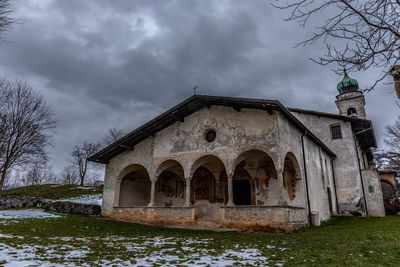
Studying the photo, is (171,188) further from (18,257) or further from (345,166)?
(18,257)

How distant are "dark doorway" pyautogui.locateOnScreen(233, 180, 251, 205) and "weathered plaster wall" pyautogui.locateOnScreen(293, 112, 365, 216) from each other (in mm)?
8198

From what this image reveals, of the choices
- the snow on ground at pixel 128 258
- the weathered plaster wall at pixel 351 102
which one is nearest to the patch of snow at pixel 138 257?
the snow on ground at pixel 128 258

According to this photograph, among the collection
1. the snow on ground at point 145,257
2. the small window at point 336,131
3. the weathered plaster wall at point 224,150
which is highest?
the small window at point 336,131

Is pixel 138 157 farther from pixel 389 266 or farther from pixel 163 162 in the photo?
pixel 389 266

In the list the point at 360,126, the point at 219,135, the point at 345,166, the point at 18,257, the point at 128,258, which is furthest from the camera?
the point at 360,126

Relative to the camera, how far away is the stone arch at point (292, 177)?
13.0m

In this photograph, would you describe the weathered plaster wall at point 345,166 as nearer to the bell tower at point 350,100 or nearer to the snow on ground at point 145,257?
the bell tower at point 350,100

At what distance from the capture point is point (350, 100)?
2452cm

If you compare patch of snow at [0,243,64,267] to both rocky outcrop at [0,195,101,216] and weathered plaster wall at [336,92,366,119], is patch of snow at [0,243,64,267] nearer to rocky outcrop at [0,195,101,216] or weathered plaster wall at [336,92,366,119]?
rocky outcrop at [0,195,101,216]

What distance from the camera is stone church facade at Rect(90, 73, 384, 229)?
1195 cm

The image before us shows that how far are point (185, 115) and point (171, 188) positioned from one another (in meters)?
5.08

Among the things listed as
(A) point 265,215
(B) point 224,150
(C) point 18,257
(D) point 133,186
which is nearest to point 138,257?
(C) point 18,257

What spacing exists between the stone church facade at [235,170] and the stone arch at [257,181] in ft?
0.17

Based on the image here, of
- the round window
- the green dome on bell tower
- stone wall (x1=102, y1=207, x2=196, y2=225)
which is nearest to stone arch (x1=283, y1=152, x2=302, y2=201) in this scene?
the round window
